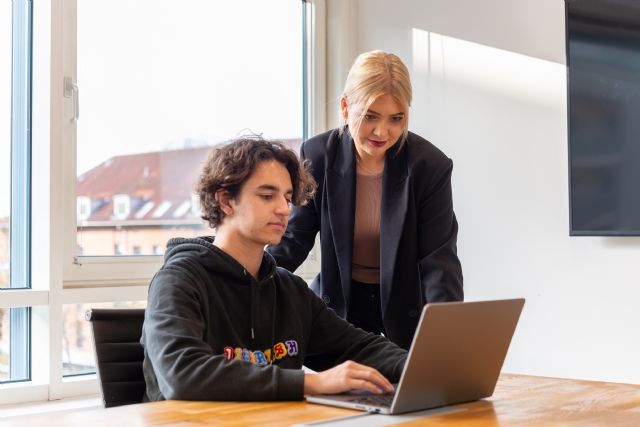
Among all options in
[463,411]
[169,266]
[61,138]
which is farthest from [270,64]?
[463,411]

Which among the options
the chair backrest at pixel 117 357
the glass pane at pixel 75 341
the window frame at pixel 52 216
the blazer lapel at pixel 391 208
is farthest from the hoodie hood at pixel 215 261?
the glass pane at pixel 75 341

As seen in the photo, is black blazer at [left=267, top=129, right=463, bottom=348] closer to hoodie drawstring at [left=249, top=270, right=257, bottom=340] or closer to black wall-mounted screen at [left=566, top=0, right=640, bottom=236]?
hoodie drawstring at [left=249, top=270, right=257, bottom=340]

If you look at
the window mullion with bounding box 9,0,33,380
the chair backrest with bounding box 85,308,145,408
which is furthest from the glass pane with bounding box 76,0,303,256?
the chair backrest with bounding box 85,308,145,408

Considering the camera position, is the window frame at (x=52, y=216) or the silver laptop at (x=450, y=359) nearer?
the silver laptop at (x=450, y=359)

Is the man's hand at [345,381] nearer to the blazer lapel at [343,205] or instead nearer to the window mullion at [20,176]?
the blazer lapel at [343,205]

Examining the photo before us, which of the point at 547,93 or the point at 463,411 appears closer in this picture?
the point at 463,411

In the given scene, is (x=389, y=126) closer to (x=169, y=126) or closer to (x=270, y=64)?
(x=169, y=126)

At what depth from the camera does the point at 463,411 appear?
56.3 inches

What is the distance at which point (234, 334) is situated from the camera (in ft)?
5.58

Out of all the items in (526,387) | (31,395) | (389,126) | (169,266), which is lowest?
(31,395)

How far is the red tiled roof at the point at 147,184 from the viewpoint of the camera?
3139mm

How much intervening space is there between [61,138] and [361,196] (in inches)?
43.8

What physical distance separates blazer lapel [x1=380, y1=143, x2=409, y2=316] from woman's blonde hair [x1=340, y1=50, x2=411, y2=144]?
148mm

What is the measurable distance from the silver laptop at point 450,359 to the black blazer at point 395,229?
0.70 meters
